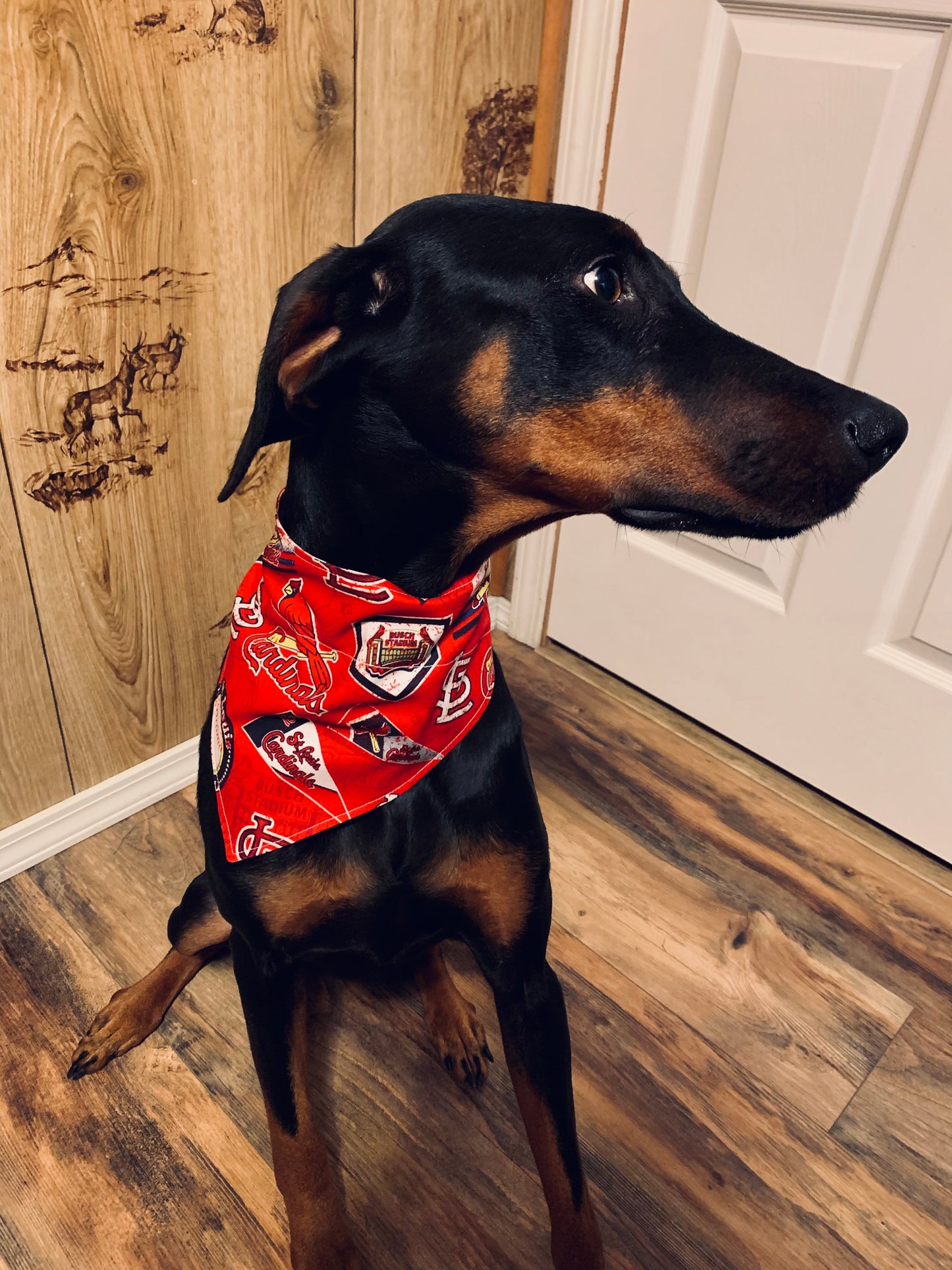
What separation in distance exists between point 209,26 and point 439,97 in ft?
1.64

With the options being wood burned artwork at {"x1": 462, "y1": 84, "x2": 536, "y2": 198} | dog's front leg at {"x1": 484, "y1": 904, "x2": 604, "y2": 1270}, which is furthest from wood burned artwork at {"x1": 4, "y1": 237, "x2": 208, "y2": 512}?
dog's front leg at {"x1": 484, "y1": 904, "x2": 604, "y2": 1270}

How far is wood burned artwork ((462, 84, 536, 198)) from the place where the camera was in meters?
1.85

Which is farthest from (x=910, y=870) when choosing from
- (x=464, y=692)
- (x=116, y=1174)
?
(x=116, y=1174)

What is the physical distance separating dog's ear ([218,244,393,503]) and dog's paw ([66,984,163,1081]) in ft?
3.01

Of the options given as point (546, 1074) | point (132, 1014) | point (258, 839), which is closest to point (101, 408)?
point (258, 839)

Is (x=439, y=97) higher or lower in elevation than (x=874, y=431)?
higher

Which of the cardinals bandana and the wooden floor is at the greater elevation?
the cardinals bandana

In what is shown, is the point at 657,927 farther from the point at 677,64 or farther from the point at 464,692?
the point at 677,64

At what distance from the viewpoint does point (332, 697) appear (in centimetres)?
105

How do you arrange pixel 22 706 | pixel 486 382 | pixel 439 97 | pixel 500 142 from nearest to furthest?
pixel 486 382 < pixel 22 706 < pixel 439 97 < pixel 500 142

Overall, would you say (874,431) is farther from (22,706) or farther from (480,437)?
(22,706)

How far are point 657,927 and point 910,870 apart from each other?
570 millimetres

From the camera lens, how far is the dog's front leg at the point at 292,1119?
3.63 feet

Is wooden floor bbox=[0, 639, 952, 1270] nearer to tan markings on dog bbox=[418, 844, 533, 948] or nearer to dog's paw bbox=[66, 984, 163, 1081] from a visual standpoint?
dog's paw bbox=[66, 984, 163, 1081]
